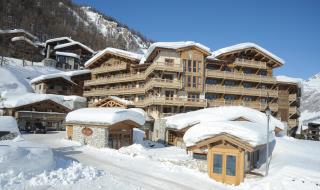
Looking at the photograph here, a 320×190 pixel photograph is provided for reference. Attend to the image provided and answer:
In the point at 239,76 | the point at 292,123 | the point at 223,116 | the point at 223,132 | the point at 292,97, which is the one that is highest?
the point at 239,76

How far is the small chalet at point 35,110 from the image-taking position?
149 ft

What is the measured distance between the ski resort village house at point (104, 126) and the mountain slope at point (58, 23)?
71.6 m

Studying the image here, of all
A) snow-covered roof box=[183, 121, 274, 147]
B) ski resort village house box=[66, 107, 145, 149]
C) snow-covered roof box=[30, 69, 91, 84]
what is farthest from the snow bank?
snow-covered roof box=[30, 69, 91, 84]

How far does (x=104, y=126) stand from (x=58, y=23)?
3991 inches

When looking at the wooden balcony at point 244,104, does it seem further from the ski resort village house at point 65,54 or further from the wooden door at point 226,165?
the ski resort village house at point 65,54

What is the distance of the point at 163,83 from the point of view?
45750 millimetres

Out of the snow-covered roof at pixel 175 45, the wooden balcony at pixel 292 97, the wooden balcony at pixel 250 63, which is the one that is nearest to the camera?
the snow-covered roof at pixel 175 45

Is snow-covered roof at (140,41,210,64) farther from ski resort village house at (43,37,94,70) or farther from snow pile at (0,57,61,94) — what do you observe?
ski resort village house at (43,37,94,70)

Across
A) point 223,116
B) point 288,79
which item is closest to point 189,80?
point 223,116

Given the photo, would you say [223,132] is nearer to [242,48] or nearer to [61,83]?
[242,48]

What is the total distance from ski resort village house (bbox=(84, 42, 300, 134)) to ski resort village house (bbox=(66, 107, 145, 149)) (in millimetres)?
13327

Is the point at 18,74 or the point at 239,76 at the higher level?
the point at 18,74

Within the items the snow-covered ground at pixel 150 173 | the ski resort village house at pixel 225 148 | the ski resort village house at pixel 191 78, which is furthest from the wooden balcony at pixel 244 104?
the ski resort village house at pixel 225 148

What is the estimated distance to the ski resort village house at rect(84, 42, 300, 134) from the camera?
46688mm
